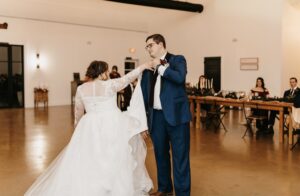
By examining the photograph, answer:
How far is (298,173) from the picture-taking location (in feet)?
14.8

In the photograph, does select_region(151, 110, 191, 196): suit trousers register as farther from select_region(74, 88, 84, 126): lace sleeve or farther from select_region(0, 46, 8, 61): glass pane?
select_region(0, 46, 8, 61): glass pane

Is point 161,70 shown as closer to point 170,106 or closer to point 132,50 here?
point 170,106

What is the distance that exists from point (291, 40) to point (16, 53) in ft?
31.6

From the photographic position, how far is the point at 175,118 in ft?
10.3

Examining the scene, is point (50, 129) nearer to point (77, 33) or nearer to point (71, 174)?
point (71, 174)

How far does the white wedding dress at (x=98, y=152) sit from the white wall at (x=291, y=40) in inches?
369

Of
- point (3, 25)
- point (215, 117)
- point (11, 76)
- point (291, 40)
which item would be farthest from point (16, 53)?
point (291, 40)

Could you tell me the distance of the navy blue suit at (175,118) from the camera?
10.3 feet

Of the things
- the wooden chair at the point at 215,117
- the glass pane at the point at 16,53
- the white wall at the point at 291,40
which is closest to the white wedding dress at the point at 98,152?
the wooden chair at the point at 215,117

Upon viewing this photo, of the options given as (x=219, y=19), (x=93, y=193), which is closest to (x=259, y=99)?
(x=93, y=193)

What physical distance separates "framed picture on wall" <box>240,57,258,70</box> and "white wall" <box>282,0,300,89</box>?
3.28 ft

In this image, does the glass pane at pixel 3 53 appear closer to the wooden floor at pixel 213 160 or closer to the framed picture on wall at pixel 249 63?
the wooden floor at pixel 213 160

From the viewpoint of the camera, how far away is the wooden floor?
12.9 feet

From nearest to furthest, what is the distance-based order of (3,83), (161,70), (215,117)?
(161,70)
(215,117)
(3,83)
